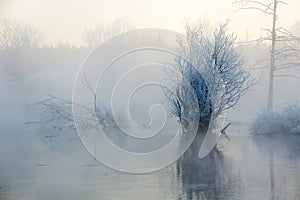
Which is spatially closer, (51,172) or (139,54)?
(51,172)

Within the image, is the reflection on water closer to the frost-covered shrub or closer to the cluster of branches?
the frost-covered shrub

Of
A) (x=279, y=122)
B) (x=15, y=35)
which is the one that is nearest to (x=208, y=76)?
(x=279, y=122)

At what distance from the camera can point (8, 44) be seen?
5362 centimetres

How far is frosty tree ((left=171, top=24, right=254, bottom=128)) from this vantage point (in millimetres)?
30953

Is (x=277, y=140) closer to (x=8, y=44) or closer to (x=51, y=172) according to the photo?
(x=51, y=172)

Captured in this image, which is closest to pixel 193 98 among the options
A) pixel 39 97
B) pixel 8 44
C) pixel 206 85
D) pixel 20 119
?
pixel 206 85

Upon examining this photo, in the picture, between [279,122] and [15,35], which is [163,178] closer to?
[279,122]

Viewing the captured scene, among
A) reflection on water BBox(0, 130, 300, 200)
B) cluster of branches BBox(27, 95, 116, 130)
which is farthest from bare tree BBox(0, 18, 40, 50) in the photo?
reflection on water BBox(0, 130, 300, 200)

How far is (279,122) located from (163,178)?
18268mm

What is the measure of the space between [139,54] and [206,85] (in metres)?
17.3

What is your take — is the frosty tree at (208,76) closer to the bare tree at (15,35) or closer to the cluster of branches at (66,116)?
the cluster of branches at (66,116)

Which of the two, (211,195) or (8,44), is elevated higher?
(8,44)

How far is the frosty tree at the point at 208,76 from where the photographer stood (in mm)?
30953

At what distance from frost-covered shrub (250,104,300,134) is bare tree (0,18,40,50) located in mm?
23646
